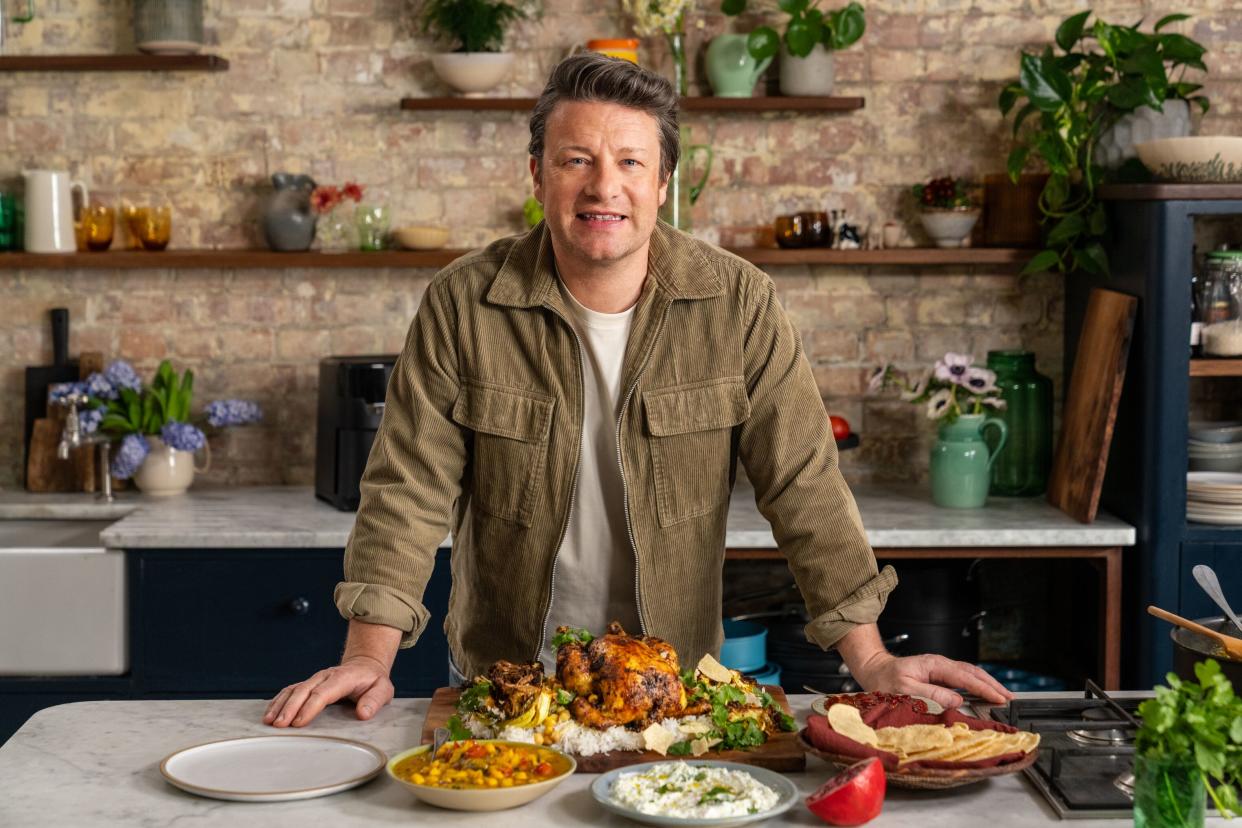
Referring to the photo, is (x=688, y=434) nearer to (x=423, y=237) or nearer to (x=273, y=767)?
(x=273, y=767)

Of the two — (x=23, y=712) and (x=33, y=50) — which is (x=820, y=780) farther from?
(x=33, y=50)

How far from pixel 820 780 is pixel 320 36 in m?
2.93

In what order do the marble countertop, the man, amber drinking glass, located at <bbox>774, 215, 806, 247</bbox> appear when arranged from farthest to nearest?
amber drinking glass, located at <bbox>774, 215, 806, 247</bbox> → the marble countertop → the man

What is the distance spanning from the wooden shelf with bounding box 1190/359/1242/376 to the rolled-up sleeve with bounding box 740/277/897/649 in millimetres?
1449

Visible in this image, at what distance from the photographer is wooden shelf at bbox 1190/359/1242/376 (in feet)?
11.4

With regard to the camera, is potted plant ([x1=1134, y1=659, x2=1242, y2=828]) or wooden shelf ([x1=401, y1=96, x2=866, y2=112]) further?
wooden shelf ([x1=401, y1=96, x2=866, y2=112])

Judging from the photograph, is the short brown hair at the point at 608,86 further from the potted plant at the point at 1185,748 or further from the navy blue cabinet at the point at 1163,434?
the navy blue cabinet at the point at 1163,434

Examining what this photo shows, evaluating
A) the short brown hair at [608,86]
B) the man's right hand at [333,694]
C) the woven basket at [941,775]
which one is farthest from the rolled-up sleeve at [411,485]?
the woven basket at [941,775]

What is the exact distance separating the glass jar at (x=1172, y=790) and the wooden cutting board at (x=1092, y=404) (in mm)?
2177

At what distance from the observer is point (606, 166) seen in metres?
2.22

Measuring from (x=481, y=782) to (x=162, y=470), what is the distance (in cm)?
260

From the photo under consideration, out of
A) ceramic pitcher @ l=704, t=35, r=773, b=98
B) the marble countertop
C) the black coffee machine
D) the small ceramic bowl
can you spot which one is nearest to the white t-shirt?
the marble countertop

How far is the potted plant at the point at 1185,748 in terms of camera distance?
1.42 metres

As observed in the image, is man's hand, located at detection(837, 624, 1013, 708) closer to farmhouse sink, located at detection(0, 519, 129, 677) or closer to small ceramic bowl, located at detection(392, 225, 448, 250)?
farmhouse sink, located at detection(0, 519, 129, 677)
